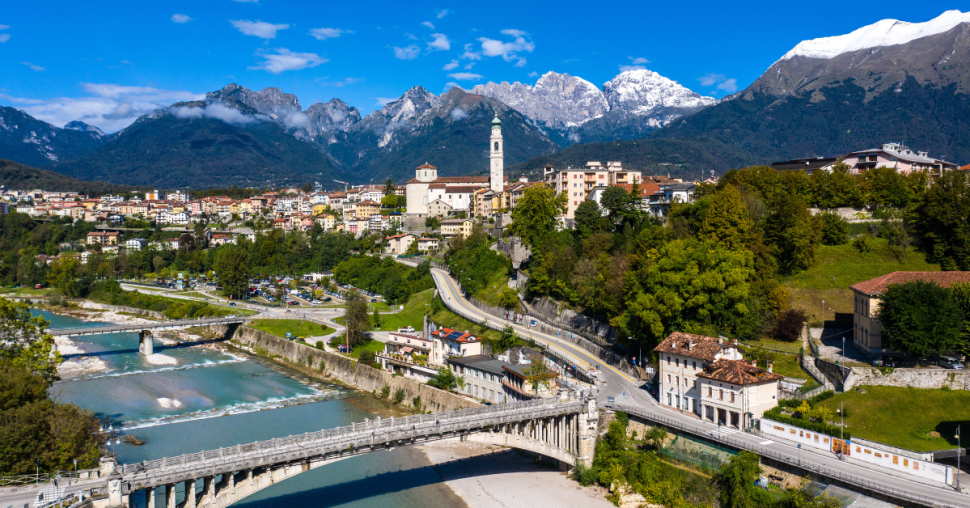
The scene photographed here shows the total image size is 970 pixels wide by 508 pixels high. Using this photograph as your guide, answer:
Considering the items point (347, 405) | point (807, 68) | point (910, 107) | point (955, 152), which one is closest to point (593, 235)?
point (347, 405)

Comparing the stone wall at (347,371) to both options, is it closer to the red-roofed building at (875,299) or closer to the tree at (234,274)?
the tree at (234,274)

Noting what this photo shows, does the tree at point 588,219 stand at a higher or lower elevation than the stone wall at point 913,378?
higher

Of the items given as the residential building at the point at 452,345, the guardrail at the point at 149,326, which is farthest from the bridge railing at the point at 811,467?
the guardrail at the point at 149,326

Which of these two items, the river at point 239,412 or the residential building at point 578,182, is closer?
the river at point 239,412

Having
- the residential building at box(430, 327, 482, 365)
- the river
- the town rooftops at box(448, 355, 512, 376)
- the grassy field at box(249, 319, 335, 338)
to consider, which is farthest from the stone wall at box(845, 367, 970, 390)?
the grassy field at box(249, 319, 335, 338)

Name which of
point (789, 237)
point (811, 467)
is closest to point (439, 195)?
point (789, 237)

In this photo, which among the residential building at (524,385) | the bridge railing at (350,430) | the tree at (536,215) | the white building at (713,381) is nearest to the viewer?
the bridge railing at (350,430)

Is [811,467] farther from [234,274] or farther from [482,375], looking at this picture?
[234,274]
